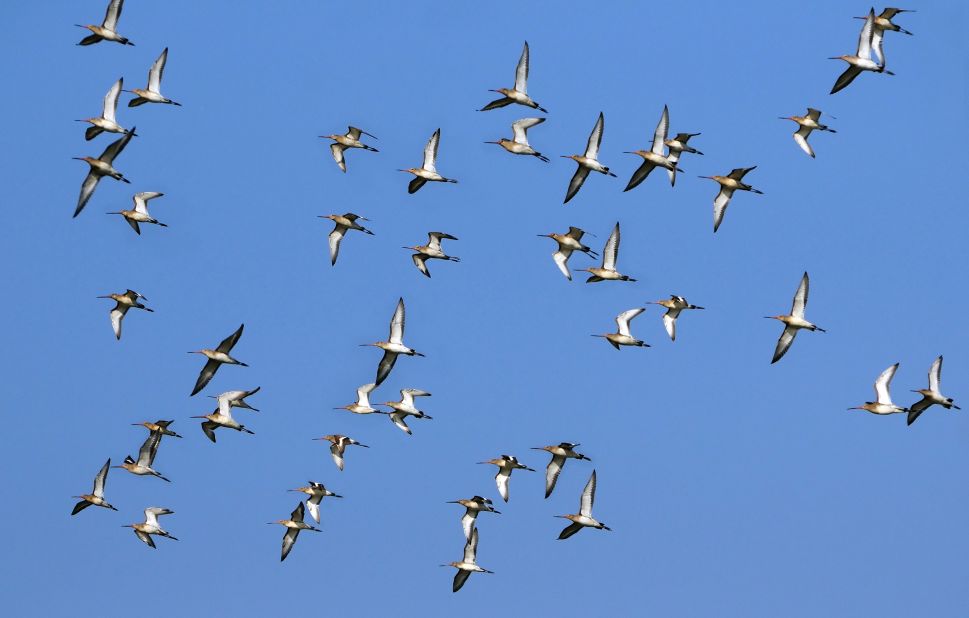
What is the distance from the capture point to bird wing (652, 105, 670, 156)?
73.8 metres

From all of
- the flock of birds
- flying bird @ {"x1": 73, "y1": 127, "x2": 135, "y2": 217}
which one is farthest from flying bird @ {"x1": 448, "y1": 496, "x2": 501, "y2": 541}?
flying bird @ {"x1": 73, "y1": 127, "x2": 135, "y2": 217}

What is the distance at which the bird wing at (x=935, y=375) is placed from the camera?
70.9 meters

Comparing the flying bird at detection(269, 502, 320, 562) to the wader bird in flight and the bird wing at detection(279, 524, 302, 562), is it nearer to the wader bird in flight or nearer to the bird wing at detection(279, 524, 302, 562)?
the bird wing at detection(279, 524, 302, 562)

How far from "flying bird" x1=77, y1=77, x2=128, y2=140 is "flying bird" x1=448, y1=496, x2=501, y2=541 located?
18.9 meters

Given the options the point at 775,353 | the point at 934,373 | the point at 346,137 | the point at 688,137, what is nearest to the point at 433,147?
the point at 346,137

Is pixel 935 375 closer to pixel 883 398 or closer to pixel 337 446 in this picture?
pixel 883 398

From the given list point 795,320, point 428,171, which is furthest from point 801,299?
point 428,171

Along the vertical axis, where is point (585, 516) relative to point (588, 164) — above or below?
below

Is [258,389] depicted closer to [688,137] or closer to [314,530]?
[314,530]

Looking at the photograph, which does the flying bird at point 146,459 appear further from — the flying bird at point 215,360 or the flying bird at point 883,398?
the flying bird at point 883,398

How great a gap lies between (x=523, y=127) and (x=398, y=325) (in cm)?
860

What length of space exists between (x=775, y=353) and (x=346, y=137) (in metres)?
18.2

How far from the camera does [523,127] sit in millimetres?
74688

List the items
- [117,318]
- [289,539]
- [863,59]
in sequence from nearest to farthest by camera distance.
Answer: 1. [863,59]
2. [117,318]
3. [289,539]
